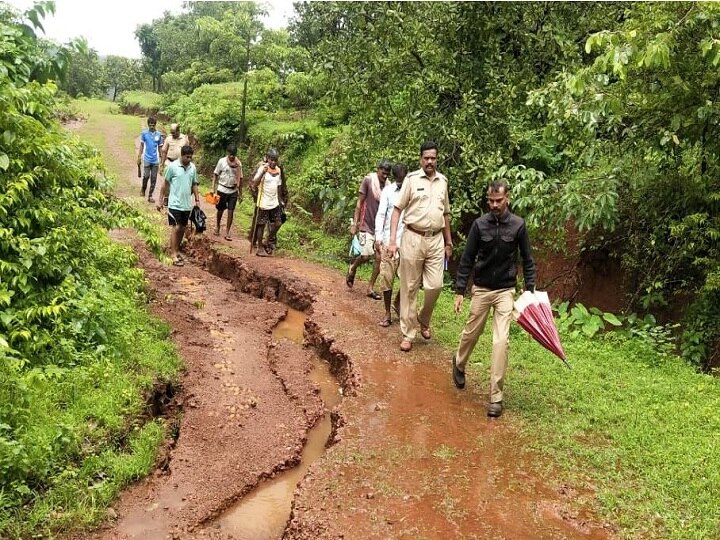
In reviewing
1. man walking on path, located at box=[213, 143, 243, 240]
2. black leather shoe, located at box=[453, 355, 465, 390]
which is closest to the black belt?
black leather shoe, located at box=[453, 355, 465, 390]

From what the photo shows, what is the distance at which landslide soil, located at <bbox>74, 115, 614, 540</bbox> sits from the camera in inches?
159

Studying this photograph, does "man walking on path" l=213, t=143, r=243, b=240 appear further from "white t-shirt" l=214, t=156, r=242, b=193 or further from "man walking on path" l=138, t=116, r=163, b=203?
"man walking on path" l=138, t=116, r=163, b=203

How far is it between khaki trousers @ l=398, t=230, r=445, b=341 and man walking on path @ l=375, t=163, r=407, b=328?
2.17 ft

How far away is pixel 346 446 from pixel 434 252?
8.39 feet

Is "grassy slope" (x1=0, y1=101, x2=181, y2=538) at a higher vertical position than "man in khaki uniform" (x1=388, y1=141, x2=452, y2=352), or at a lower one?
lower

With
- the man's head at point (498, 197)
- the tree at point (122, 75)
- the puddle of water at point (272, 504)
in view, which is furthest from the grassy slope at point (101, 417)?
the tree at point (122, 75)

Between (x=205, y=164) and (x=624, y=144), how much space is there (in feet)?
46.1

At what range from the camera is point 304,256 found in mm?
11562

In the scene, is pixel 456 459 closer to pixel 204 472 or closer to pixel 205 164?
pixel 204 472

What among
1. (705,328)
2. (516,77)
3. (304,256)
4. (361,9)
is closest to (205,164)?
(304,256)

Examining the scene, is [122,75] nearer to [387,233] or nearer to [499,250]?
[387,233]

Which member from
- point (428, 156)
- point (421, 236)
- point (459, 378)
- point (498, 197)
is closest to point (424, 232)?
Answer: point (421, 236)

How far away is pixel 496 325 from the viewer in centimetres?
545

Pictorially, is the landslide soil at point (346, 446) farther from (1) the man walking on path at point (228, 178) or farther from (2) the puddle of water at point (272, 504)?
(1) the man walking on path at point (228, 178)
